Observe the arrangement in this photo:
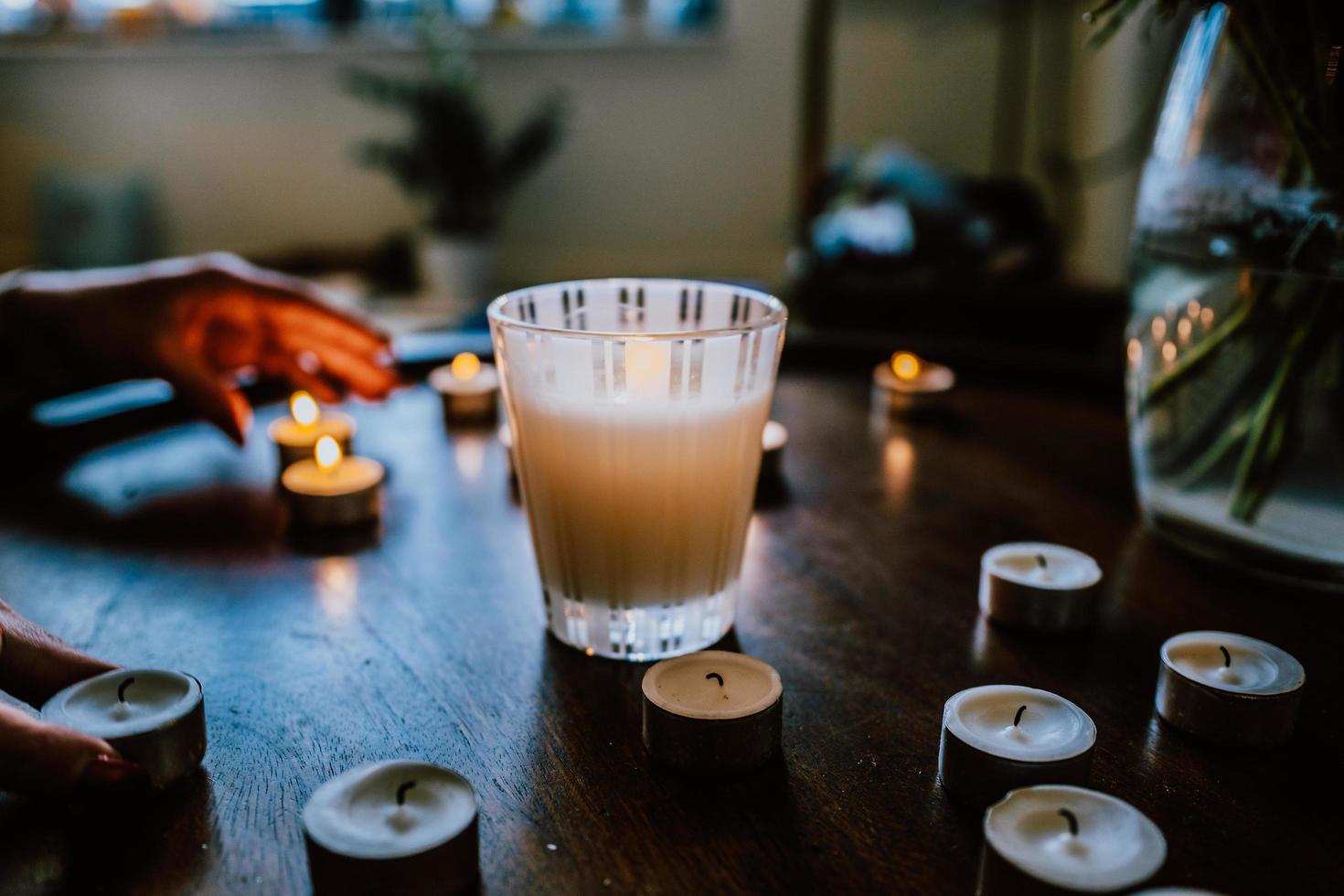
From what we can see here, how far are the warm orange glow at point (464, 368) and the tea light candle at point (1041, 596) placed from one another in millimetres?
489

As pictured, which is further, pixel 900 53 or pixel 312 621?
pixel 900 53

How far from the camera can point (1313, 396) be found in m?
0.58

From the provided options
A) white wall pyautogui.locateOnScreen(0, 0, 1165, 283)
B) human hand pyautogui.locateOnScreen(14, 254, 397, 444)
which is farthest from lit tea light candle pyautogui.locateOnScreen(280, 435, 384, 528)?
white wall pyautogui.locateOnScreen(0, 0, 1165, 283)

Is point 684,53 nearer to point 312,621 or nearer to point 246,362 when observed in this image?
point 246,362

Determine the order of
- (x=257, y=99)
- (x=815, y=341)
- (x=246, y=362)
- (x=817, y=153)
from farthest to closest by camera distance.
Result: (x=257, y=99)
(x=817, y=153)
(x=815, y=341)
(x=246, y=362)

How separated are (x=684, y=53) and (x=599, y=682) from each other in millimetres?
3629

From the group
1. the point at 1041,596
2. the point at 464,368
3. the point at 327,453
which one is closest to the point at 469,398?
the point at 464,368

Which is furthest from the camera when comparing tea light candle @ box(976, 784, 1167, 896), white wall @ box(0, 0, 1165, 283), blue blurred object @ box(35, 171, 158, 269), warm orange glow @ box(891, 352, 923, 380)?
blue blurred object @ box(35, 171, 158, 269)

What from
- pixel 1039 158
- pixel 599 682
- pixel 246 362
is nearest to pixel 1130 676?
A: pixel 599 682

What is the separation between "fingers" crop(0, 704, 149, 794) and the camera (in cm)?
36

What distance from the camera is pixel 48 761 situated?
14.3 inches

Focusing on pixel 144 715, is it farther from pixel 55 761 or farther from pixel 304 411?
pixel 304 411

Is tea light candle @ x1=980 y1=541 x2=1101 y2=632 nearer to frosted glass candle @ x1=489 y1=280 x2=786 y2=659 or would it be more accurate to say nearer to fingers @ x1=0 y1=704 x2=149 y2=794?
frosted glass candle @ x1=489 y1=280 x2=786 y2=659

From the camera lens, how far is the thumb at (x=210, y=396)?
2.45 ft
